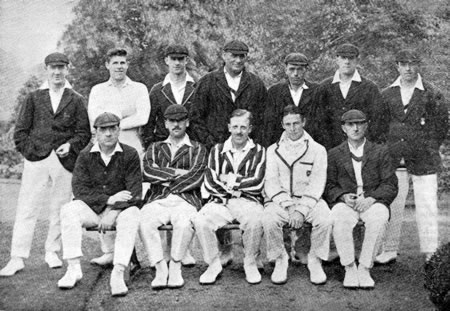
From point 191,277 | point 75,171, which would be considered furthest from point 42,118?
point 191,277

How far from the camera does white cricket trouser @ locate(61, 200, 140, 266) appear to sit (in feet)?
15.4

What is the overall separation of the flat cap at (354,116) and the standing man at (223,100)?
868 mm

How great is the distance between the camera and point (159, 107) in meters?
5.59

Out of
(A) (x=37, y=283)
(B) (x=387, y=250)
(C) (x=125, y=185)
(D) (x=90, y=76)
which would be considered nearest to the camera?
(A) (x=37, y=283)

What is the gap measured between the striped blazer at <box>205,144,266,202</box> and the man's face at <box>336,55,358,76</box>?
1114mm

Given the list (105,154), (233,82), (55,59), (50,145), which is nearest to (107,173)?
(105,154)

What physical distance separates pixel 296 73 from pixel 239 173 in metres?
1.08

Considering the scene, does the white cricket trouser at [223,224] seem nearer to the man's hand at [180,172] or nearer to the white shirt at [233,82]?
the man's hand at [180,172]

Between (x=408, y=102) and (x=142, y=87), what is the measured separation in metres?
2.46

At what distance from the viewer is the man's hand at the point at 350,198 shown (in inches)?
196

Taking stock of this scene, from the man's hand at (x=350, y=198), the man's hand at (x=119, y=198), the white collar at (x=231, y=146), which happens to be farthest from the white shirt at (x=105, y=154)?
the man's hand at (x=350, y=198)

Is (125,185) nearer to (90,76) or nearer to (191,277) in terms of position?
(191,277)

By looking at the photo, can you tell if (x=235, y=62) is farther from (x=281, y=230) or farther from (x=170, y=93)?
(x=281, y=230)

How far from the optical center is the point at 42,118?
17.6 ft
